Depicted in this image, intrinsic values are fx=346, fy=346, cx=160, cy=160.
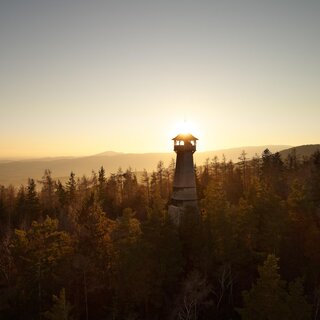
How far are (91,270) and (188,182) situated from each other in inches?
583

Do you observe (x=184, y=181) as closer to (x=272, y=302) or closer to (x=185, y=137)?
(x=185, y=137)

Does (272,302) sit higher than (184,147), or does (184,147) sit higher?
(184,147)

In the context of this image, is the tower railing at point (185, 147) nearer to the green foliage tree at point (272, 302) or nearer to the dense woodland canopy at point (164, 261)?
the dense woodland canopy at point (164, 261)

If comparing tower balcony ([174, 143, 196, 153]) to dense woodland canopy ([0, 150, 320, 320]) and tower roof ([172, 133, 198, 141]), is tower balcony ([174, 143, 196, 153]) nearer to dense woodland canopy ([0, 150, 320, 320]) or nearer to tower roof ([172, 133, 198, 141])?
tower roof ([172, 133, 198, 141])

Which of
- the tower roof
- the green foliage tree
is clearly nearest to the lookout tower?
the tower roof

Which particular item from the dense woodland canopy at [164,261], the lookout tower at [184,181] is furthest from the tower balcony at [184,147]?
the dense woodland canopy at [164,261]

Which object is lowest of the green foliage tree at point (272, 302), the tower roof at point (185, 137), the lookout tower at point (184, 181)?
the green foliage tree at point (272, 302)

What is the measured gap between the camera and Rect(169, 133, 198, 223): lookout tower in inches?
1563

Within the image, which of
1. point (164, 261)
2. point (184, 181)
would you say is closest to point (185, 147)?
point (184, 181)

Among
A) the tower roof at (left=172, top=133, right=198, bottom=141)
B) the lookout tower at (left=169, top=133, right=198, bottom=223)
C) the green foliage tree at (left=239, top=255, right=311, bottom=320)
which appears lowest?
the green foliage tree at (left=239, top=255, right=311, bottom=320)

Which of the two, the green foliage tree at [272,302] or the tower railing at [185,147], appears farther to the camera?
the tower railing at [185,147]

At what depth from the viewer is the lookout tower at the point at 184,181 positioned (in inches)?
1563

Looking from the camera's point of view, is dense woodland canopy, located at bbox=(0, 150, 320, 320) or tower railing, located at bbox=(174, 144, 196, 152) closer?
dense woodland canopy, located at bbox=(0, 150, 320, 320)

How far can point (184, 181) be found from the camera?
132 ft
